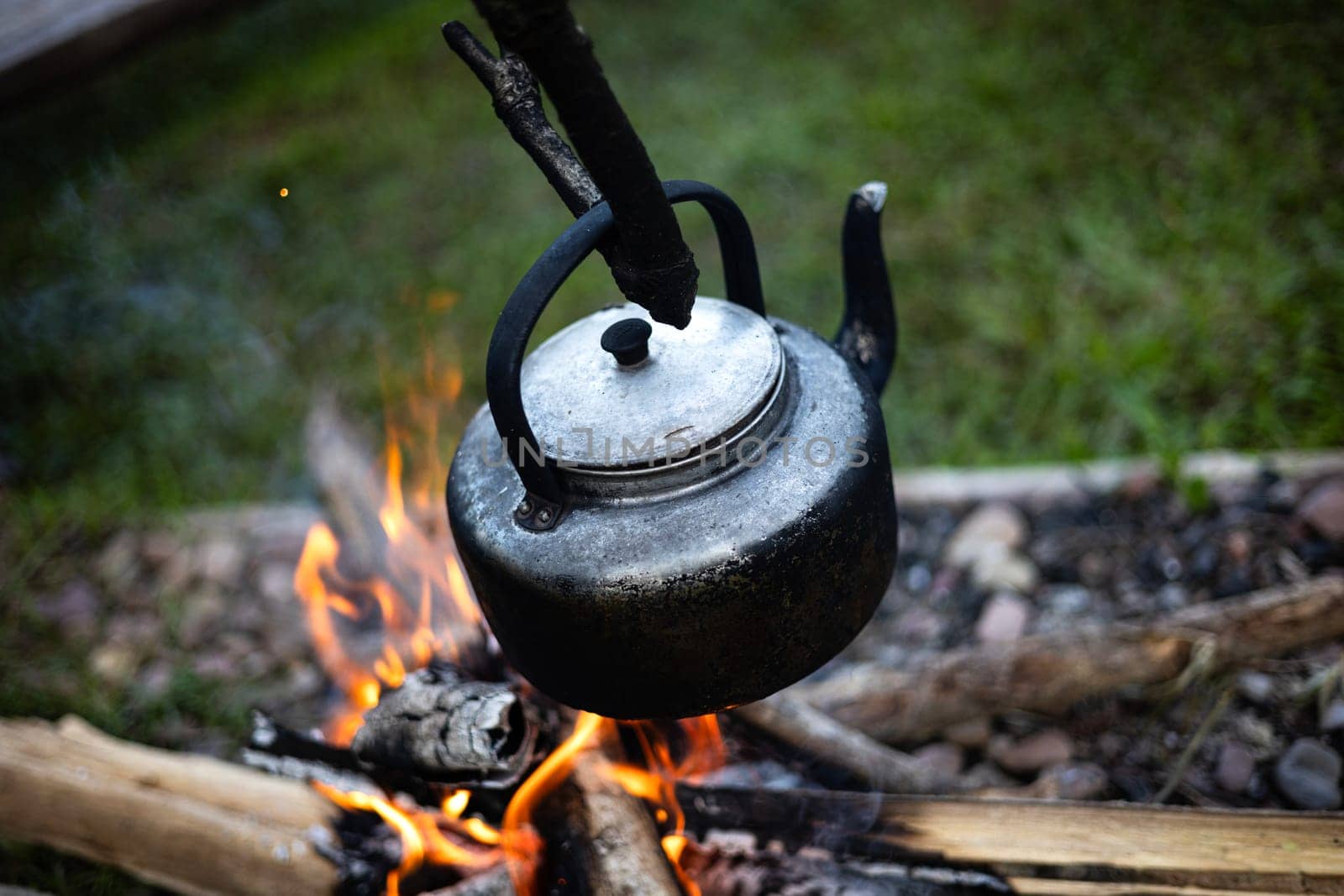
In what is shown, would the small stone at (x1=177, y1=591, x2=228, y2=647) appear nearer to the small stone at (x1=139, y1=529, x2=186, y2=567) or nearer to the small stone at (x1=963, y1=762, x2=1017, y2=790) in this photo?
the small stone at (x1=139, y1=529, x2=186, y2=567)

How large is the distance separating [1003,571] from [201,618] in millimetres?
2573

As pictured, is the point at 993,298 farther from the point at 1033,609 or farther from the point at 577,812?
the point at 577,812

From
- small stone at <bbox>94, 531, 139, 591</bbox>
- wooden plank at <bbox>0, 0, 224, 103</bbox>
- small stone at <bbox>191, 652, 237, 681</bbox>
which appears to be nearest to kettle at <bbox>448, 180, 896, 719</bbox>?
small stone at <bbox>191, 652, 237, 681</bbox>

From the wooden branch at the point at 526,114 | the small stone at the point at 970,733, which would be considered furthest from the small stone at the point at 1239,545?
the wooden branch at the point at 526,114

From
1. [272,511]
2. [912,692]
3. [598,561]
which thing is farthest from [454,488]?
[272,511]

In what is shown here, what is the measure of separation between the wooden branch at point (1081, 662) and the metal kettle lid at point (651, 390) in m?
1.11

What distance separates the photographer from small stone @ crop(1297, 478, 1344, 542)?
90.5 inches

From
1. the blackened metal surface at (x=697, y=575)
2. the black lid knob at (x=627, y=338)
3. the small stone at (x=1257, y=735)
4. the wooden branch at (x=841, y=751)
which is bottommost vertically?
the small stone at (x=1257, y=735)

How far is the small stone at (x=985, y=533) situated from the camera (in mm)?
2586

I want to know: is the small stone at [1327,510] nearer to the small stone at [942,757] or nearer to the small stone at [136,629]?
the small stone at [942,757]

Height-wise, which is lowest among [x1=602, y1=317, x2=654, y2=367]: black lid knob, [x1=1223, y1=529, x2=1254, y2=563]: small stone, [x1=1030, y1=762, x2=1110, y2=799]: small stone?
[x1=1223, y1=529, x2=1254, y2=563]: small stone

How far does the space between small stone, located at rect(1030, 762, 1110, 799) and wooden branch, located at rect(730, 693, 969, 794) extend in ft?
0.54

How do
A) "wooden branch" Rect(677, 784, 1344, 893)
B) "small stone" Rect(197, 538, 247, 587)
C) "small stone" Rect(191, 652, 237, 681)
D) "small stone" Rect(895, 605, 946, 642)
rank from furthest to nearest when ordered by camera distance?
"small stone" Rect(197, 538, 247, 587) < "small stone" Rect(191, 652, 237, 681) < "small stone" Rect(895, 605, 946, 642) < "wooden branch" Rect(677, 784, 1344, 893)

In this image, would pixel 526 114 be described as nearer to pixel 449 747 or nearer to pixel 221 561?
pixel 449 747
